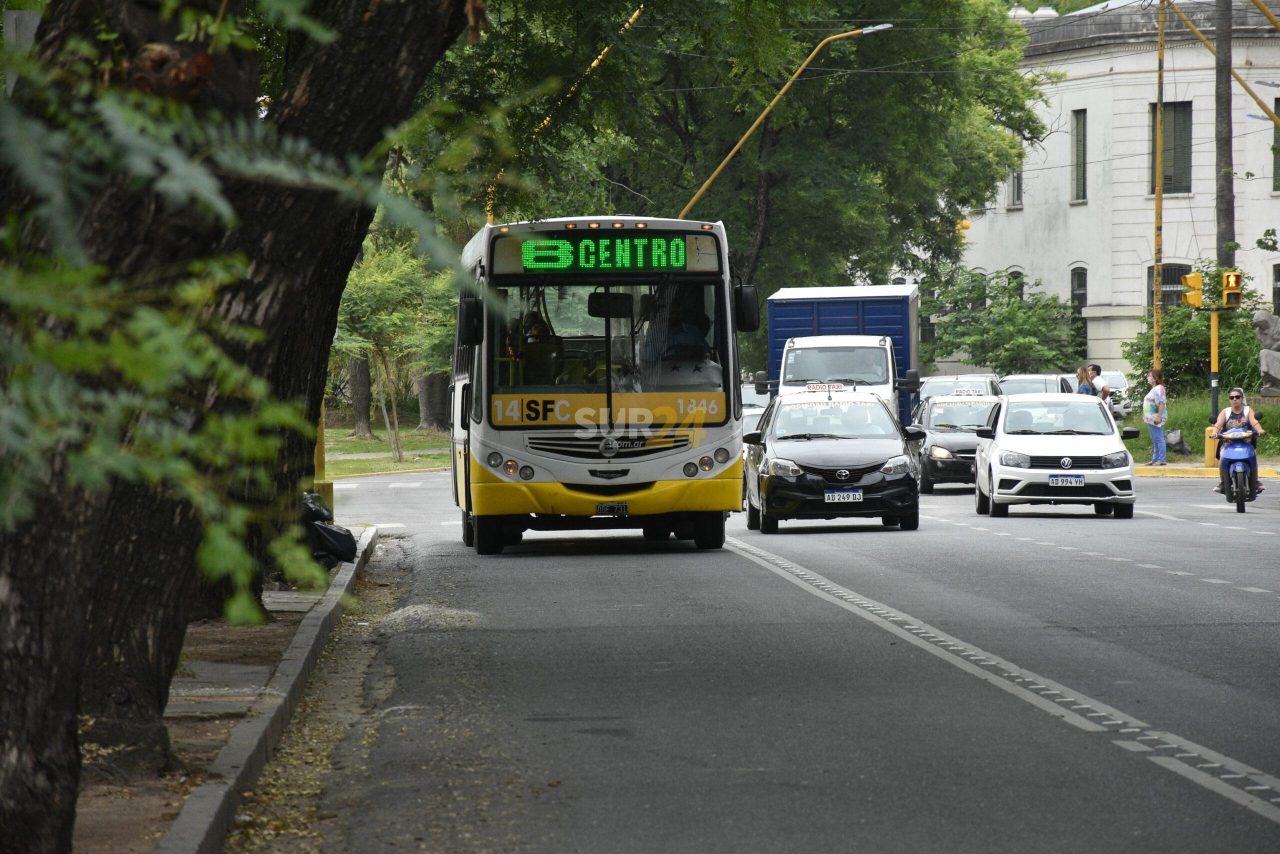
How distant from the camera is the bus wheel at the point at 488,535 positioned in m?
21.0

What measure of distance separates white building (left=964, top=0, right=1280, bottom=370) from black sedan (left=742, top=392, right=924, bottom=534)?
3712cm

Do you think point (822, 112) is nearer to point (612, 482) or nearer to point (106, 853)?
point (612, 482)

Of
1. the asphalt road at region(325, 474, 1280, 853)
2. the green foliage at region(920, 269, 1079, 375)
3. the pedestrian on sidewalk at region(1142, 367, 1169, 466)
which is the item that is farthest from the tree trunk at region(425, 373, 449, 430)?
the asphalt road at region(325, 474, 1280, 853)

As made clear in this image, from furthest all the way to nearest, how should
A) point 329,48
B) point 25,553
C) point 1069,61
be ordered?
point 1069,61 < point 329,48 < point 25,553

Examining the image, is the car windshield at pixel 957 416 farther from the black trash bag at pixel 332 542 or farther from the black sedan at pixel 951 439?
the black trash bag at pixel 332 542

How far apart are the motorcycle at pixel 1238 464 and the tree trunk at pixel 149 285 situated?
21.9 metres

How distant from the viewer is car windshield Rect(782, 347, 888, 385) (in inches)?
1433

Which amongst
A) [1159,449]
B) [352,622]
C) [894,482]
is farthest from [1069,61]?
[352,622]

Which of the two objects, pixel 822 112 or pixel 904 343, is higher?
pixel 822 112

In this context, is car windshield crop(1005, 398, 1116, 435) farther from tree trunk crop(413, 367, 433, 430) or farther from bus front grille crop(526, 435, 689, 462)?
tree trunk crop(413, 367, 433, 430)

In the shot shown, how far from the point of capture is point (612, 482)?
20.0m

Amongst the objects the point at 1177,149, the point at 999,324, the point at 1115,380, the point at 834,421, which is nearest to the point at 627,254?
the point at 834,421

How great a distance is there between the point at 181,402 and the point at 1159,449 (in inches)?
1549

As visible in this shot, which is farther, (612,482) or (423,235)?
(612,482)
